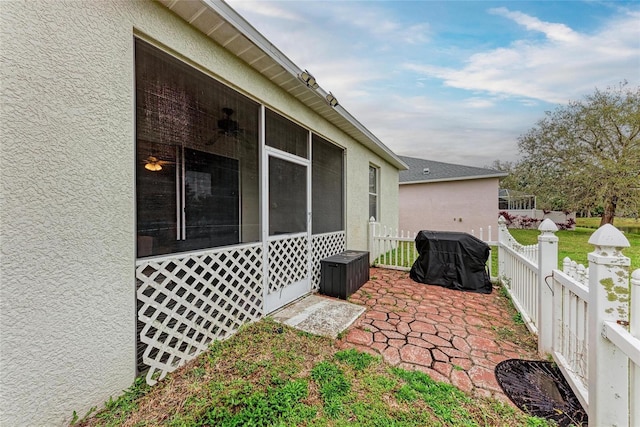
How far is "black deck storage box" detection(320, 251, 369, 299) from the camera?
13.9ft

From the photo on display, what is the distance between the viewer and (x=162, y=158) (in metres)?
2.33

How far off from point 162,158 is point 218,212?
2.64 feet

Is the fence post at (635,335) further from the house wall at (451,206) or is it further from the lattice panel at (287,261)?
the house wall at (451,206)

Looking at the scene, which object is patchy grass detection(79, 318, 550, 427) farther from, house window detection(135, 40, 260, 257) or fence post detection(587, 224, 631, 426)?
house window detection(135, 40, 260, 257)

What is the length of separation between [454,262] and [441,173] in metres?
9.68

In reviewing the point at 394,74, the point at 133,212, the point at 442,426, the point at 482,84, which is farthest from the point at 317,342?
the point at 482,84

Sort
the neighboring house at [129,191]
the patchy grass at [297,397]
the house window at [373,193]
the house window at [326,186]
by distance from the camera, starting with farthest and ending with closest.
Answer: the house window at [373,193] < the house window at [326,186] < the patchy grass at [297,397] < the neighboring house at [129,191]

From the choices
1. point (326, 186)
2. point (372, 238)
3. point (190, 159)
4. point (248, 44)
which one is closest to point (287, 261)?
point (326, 186)

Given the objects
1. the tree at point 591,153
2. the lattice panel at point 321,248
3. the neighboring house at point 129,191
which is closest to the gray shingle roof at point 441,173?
the tree at point 591,153

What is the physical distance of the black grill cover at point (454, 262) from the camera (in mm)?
4684

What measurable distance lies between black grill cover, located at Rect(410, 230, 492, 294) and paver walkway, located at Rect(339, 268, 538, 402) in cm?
25

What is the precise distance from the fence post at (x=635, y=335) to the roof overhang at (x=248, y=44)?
3.49 meters

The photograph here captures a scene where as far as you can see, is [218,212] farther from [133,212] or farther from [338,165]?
[338,165]

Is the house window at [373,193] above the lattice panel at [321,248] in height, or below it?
above
